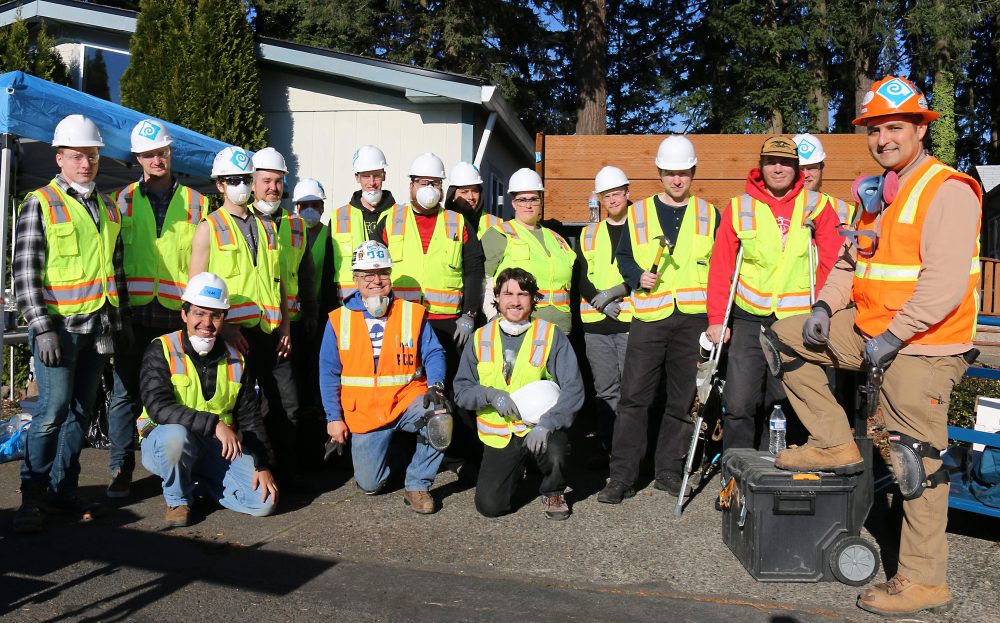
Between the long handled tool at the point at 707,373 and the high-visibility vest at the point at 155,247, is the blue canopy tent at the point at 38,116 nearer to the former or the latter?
the high-visibility vest at the point at 155,247

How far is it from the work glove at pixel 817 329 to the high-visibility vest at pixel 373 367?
247cm

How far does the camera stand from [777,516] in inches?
165

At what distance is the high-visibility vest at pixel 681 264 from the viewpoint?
564 cm

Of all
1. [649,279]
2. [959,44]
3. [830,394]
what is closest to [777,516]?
[830,394]

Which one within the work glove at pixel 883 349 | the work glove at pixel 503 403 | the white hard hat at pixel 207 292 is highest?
the white hard hat at pixel 207 292

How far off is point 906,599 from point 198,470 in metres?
3.84

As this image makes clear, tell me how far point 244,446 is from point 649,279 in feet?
8.68

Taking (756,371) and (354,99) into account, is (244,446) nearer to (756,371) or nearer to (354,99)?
(756,371)

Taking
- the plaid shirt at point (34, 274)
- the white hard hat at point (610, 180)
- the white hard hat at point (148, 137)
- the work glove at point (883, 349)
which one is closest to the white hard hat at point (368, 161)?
the white hard hat at point (148, 137)

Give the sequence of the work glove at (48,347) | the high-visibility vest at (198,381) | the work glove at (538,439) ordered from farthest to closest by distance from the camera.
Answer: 1. the work glove at (538,439)
2. the high-visibility vest at (198,381)
3. the work glove at (48,347)

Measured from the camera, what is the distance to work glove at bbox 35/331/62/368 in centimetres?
468

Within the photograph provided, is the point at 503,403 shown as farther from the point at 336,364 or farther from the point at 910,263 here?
the point at 910,263

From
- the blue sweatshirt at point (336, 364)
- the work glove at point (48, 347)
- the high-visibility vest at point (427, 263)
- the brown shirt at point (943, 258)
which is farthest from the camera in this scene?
the high-visibility vest at point (427, 263)

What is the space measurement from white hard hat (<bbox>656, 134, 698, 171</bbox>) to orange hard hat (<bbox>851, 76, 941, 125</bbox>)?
1806 mm
